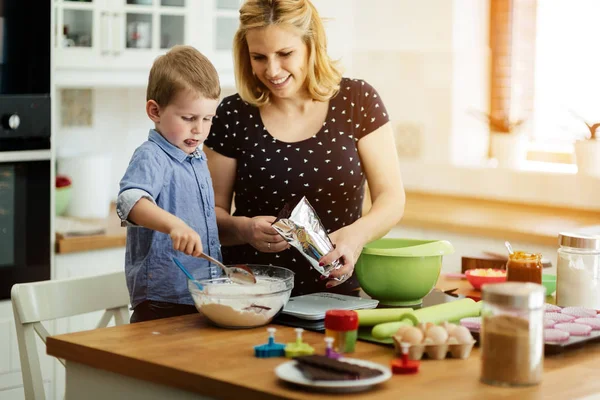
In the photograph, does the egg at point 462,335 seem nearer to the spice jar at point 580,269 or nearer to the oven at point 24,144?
the spice jar at point 580,269

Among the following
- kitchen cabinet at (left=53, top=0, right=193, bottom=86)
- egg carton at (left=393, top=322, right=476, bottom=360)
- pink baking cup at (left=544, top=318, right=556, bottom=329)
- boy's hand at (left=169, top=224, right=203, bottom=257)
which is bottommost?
egg carton at (left=393, top=322, right=476, bottom=360)

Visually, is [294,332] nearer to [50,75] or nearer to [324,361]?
[324,361]

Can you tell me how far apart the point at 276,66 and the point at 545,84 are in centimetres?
233

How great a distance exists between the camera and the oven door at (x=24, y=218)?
3.21m

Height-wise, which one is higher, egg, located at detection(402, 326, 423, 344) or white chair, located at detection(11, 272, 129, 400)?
egg, located at detection(402, 326, 423, 344)

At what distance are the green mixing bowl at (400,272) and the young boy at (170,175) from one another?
13.5 inches

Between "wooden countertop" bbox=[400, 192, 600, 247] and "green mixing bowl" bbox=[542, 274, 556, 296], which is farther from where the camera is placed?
"wooden countertop" bbox=[400, 192, 600, 247]

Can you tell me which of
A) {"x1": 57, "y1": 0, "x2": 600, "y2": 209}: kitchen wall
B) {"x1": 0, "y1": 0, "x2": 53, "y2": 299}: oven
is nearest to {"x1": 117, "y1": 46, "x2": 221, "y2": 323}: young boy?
{"x1": 0, "y1": 0, "x2": 53, "y2": 299}: oven

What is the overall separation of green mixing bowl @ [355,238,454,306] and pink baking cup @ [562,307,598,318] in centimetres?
30

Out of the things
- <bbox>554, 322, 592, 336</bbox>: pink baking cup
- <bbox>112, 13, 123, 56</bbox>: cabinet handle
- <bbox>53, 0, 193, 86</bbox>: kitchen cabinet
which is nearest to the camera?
<bbox>554, 322, 592, 336</bbox>: pink baking cup

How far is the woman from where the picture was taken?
7.77 feet

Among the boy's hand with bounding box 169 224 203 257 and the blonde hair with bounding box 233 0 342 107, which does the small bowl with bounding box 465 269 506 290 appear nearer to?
the blonde hair with bounding box 233 0 342 107

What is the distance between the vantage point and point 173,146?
2.12 meters

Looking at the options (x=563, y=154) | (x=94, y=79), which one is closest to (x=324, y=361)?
(x=94, y=79)
